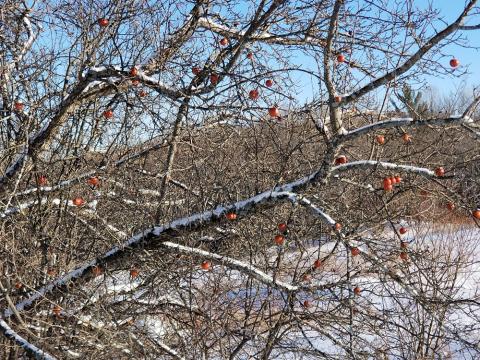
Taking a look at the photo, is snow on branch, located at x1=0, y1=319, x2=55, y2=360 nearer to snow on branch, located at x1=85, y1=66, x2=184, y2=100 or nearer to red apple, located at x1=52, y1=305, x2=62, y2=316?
red apple, located at x1=52, y1=305, x2=62, y2=316

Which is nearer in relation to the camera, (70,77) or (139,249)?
(139,249)

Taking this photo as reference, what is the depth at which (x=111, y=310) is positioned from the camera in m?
4.20

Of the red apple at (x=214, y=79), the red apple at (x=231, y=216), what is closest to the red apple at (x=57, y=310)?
the red apple at (x=231, y=216)

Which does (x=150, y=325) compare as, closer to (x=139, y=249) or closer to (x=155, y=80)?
(x=139, y=249)

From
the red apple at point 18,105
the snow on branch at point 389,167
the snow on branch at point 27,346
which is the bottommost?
the snow on branch at point 27,346

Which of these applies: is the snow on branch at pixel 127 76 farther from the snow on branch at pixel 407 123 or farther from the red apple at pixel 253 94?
the snow on branch at pixel 407 123

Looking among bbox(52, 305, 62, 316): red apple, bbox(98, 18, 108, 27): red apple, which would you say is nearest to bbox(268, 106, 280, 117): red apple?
bbox(98, 18, 108, 27): red apple

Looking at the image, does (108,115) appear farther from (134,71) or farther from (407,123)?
(407,123)

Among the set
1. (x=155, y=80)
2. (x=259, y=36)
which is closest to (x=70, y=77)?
(x=155, y=80)

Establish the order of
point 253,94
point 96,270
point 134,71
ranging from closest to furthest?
point 253,94, point 134,71, point 96,270

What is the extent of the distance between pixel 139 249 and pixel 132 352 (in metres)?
0.76

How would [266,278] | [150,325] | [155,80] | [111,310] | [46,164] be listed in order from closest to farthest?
[266,278]
[155,80]
[111,310]
[46,164]
[150,325]

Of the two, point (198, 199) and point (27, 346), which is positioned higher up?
point (198, 199)

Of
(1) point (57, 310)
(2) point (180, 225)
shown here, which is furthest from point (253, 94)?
(1) point (57, 310)
